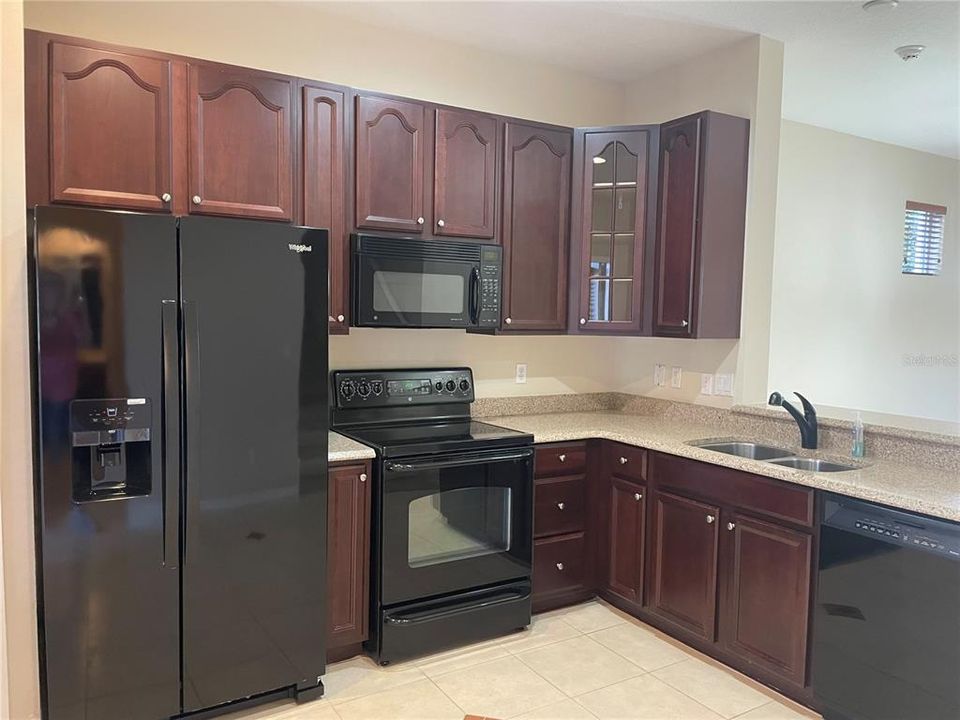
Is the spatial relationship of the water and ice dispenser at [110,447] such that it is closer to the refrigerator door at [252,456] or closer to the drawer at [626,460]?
the refrigerator door at [252,456]

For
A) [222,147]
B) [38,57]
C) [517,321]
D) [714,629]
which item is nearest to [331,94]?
[222,147]

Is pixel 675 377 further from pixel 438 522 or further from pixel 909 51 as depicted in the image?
pixel 909 51

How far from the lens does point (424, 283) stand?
3164 mm

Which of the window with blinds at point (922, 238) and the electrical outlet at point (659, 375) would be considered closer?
the electrical outlet at point (659, 375)

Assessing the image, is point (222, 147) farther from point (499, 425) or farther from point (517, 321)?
point (499, 425)

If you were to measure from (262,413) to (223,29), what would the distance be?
1.75 meters

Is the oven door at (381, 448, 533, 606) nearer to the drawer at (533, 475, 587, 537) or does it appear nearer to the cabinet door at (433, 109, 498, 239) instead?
the drawer at (533, 475, 587, 537)

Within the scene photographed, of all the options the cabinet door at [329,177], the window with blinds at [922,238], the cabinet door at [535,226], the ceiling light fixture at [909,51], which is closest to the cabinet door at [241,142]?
the cabinet door at [329,177]

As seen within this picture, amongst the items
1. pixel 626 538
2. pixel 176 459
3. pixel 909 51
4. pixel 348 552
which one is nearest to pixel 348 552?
pixel 348 552

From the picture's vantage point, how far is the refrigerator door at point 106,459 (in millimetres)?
2129

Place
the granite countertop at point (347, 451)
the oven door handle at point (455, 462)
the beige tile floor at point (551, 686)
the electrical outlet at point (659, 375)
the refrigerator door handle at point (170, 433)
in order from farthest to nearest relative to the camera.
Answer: the electrical outlet at point (659, 375), the oven door handle at point (455, 462), the granite countertop at point (347, 451), the beige tile floor at point (551, 686), the refrigerator door handle at point (170, 433)

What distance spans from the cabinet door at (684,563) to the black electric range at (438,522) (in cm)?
59

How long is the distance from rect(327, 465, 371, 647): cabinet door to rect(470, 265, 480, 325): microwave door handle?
3.02 feet

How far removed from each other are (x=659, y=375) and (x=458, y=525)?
1548 millimetres
